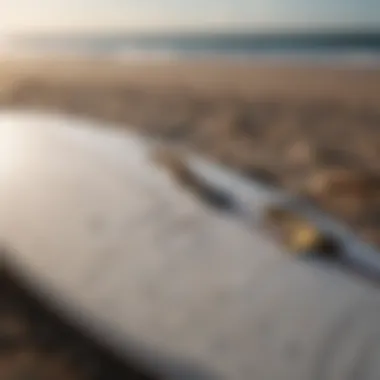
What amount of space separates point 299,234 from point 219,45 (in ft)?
2.43

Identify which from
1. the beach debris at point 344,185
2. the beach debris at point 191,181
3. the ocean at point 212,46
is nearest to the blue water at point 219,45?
the ocean at point 212,46

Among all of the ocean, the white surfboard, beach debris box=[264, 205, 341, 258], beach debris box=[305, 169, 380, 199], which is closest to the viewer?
the white surfboard

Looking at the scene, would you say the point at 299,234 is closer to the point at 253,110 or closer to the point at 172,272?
the point at 172,272

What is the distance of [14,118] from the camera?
0.86m

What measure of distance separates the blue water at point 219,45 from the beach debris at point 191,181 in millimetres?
522

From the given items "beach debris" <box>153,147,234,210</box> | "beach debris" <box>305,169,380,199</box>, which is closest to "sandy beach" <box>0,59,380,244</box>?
"beach debris" <box>305,169,380,199</box>

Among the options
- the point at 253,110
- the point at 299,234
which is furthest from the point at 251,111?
the point at 299,234

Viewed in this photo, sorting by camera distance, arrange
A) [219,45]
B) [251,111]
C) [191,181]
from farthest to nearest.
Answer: [219,45], [251,111], [191,181]

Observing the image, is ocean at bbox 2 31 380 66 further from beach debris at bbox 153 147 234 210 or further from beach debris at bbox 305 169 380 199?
beach debris at bbox 153 147 234 210

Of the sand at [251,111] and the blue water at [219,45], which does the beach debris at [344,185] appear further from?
the blue water at [219,45]

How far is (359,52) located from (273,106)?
9.8 inches

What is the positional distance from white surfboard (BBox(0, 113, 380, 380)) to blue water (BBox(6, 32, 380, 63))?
55 centimetres

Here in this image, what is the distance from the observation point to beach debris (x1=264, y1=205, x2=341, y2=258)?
0.66 m

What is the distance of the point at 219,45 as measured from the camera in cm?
136
